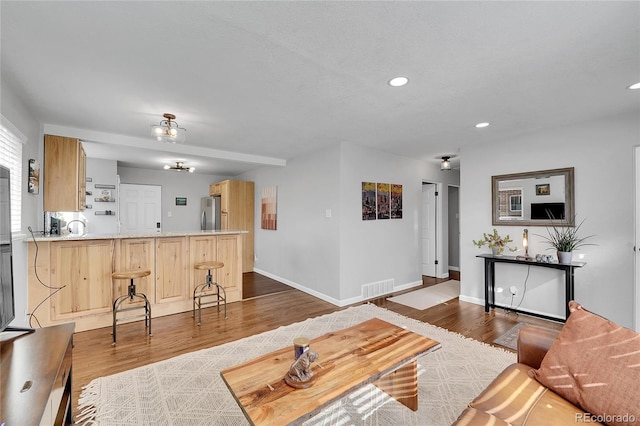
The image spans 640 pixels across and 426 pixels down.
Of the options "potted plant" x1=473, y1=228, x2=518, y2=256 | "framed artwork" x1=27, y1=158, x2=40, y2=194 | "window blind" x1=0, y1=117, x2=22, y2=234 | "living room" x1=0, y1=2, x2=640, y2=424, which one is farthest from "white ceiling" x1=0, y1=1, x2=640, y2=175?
"potted plant" x1=473, y1=228, x2=518, y2=256

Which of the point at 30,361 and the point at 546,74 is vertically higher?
the point at 546,74

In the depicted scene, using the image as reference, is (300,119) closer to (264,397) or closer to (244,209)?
(264,397)

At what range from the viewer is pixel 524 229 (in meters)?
3.70

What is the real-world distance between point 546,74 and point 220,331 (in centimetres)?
388

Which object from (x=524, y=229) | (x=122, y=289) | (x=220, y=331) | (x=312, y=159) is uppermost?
(x=312, y=159)

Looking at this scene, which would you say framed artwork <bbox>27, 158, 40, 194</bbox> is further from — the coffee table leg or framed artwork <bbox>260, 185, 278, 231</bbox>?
the coffee table leg

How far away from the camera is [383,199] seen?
4.69 m

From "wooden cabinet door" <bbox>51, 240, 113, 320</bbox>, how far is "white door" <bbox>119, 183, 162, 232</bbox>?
130 inches

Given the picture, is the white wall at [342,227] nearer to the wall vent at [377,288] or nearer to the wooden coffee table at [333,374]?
the wall vent at [377,288]

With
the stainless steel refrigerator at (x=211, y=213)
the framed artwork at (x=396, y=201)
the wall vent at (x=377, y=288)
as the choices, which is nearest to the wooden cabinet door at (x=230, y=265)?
the wall vent at (x=377, y=288)

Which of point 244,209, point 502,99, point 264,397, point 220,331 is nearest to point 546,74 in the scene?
point 502,99

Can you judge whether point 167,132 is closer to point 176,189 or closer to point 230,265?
point 230,265

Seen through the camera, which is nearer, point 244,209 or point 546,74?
point 546,74

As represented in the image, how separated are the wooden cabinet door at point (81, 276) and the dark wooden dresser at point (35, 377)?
195 centimetres
